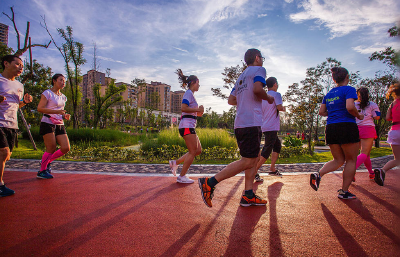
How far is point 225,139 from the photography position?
1151cm

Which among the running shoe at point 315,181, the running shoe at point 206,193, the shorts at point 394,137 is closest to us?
the running shoe at point 206,193

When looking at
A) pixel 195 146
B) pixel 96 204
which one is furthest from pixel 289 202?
pixel 96 204

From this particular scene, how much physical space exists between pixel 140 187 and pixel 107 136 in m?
12.3

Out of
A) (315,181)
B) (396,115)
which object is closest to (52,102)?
(315,181)

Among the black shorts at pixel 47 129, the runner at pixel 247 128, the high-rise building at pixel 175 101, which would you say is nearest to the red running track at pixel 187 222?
the runner at pixel 247 128

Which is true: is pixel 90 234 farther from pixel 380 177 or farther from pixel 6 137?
pixel 380 177

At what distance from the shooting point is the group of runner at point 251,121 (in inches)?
118

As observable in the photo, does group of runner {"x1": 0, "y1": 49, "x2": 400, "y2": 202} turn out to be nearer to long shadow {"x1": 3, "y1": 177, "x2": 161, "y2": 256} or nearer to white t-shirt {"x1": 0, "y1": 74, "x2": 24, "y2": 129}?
white t-shirt {"x1": 0, "y1": 74, "x2": 24, "y2": 129}

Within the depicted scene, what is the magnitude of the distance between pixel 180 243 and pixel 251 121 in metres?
1.75

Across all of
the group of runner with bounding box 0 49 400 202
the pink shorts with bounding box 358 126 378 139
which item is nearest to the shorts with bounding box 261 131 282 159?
the group of runner with bounding box 0 49 400 202

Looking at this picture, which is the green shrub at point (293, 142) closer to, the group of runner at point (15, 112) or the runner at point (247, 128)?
the runner at point (247, 128)

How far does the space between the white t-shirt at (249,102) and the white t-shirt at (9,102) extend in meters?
3.75

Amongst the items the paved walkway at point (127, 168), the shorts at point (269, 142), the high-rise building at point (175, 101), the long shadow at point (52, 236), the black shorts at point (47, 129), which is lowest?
the long shadow at point (52, 236)

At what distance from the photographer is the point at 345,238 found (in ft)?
7.49
